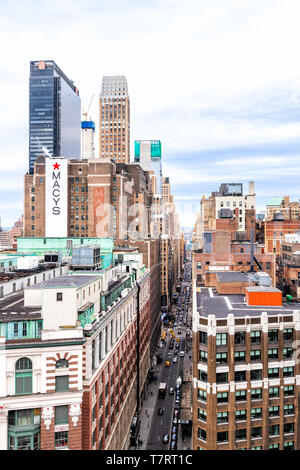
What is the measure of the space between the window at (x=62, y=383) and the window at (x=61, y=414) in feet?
5.48

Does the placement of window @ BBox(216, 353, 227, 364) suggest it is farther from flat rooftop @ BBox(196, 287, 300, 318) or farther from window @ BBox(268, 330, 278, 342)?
window @ BBox(268, 330, 278, 342)

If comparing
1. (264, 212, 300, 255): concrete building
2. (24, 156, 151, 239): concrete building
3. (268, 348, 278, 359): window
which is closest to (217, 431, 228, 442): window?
(268, 348, 278, 359): window

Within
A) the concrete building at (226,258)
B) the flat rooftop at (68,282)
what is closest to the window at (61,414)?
the flat rooftop at (68,282)

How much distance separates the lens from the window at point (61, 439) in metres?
36.1

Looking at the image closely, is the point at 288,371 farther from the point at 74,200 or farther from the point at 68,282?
the point at 74,200

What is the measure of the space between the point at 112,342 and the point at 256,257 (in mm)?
48059

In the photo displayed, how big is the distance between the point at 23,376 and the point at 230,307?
30931mm

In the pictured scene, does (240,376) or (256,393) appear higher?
(240,376)

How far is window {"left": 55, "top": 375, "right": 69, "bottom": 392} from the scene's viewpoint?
36438 mm

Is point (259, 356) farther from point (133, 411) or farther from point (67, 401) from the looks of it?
point (133, 411)

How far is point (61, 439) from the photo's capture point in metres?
36.3

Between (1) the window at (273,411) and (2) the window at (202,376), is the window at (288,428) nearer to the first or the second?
(1) the window at (273,411)

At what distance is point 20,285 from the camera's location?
58.8 meters

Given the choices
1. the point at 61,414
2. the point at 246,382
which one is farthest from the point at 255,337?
the point at 61,414
